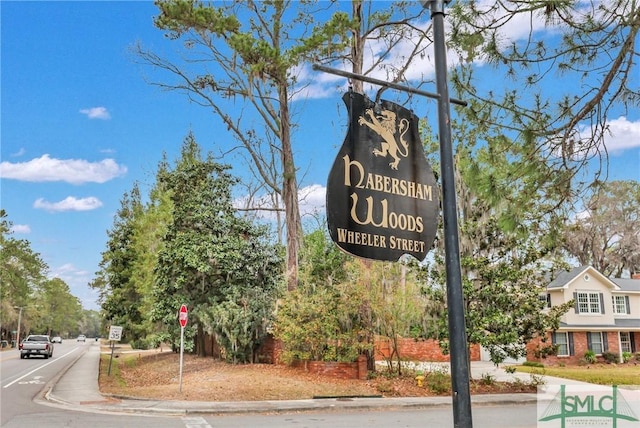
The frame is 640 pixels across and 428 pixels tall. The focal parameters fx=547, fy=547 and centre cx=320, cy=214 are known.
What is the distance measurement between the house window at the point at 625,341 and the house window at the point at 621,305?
1.38 m

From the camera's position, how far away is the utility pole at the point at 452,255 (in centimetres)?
364

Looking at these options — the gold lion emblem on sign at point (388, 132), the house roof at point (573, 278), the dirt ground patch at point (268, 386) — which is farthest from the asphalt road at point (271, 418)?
the house roof at point (573, 278)

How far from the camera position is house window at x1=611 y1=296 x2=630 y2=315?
36094 millimetres

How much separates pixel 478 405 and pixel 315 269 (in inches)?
305

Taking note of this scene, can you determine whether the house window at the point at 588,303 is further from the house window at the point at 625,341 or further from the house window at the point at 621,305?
the house window at the point at 625,341

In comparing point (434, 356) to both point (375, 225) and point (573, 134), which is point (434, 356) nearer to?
point (573, 134)

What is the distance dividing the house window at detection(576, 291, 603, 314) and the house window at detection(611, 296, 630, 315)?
2.02m

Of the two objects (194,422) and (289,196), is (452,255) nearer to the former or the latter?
(194,422)

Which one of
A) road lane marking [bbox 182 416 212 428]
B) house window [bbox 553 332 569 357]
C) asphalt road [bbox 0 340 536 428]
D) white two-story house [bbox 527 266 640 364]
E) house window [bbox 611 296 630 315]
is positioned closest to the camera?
road lane marking [bbox 182 416 212 428]

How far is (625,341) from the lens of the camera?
119ft

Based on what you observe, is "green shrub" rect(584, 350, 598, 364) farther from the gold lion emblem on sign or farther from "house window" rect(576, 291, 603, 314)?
the gold lion emblem on sign

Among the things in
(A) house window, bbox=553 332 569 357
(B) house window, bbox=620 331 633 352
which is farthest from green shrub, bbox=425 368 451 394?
(B) house window, bbox=620 331 633 352

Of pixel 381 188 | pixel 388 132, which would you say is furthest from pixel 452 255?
pixel 388 132

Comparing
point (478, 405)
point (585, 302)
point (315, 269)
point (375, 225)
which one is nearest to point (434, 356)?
point (585, 302)
